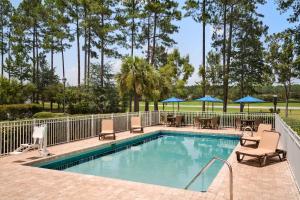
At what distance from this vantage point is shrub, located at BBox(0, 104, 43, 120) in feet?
69.6

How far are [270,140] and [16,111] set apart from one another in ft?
63.8

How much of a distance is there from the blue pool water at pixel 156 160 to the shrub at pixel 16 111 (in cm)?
1173

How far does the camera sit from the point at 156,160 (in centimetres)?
1120

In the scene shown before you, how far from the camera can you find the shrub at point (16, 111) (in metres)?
21.2

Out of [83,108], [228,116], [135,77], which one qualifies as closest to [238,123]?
[228,116]

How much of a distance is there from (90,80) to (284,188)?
73.8 feet

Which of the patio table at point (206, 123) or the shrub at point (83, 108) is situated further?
the shrub at point (83, 108)

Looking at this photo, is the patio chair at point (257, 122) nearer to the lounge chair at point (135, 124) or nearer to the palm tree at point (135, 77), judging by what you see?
the lounge chair at point (135, 124)

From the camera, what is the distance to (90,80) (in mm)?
26844

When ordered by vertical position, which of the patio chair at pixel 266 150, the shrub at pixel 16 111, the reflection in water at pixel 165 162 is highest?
the shrub at pixel 16 111

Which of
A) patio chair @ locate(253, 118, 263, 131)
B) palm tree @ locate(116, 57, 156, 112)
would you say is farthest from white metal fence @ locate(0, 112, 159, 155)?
patio chair @ locate(253, 118, 263, 131)

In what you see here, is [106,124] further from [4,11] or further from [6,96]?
[4,11]

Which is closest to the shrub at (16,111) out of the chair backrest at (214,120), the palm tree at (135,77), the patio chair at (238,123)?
the palm tree at (135,77)

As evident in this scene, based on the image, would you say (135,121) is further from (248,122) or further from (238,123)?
(248,122)
